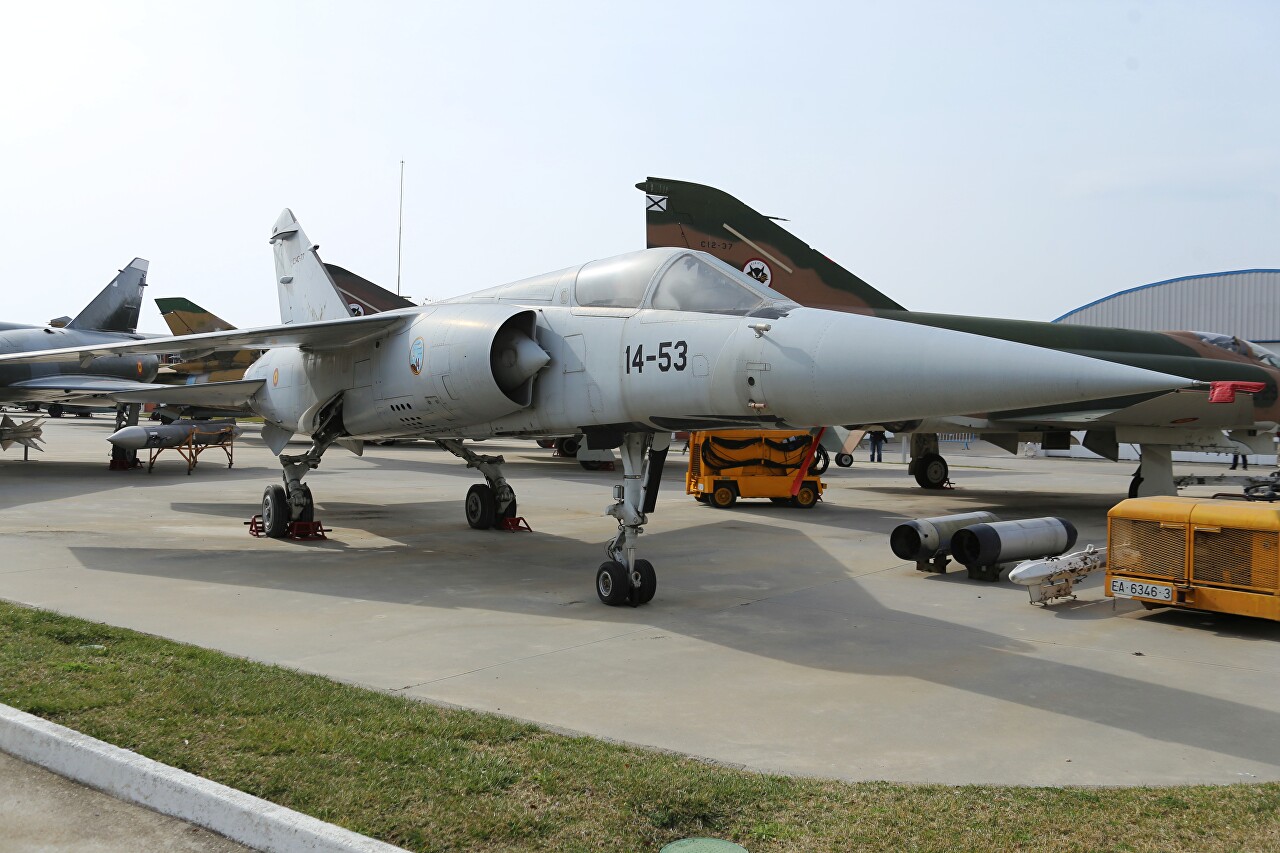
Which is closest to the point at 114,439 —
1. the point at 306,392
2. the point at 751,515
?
the point at 306,392

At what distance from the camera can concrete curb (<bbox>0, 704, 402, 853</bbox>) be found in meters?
3.22

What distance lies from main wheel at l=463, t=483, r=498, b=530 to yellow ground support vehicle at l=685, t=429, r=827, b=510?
497 centimetres

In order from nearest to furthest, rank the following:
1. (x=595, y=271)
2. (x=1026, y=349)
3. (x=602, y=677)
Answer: (x=1026, y=349), (x=602, y=677), (x=595, y=271)

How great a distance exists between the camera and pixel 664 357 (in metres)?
7.20

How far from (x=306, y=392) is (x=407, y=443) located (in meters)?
23.8

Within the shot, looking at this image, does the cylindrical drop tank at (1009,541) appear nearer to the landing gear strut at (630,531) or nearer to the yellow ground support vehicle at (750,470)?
the landing gear strut at (630,531)

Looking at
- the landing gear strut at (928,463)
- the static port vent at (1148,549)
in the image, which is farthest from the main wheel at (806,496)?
the static port vent at (1148,549)

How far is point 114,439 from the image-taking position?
21.0 m

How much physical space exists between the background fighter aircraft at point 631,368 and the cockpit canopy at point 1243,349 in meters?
12.7

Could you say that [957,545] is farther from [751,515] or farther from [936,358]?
[751,515]

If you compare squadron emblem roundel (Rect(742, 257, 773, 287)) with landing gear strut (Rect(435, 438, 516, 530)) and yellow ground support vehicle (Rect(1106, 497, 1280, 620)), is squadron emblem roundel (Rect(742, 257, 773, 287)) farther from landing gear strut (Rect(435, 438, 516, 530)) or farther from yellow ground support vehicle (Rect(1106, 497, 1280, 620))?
yellow ground support vehicle (Rect(1106, 497, 1280, 620))

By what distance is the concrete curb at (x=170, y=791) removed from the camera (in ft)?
10.6

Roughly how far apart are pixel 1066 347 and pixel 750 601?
33.6 ft

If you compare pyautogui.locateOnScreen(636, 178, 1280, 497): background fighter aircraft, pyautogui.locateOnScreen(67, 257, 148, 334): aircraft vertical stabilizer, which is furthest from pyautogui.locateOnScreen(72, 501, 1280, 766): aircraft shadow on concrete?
pyautogui.locateOnScreen(67, 257, 148, 334): aircraft vertical stabilizer
